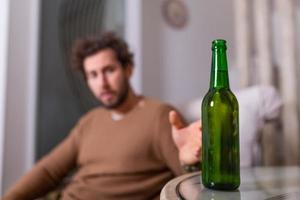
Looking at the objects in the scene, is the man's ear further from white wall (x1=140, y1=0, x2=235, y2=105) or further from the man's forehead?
white wall (x1=140, y1=0, x2=235, y2=105)

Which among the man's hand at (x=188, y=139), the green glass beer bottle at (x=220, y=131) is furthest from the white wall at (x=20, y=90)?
the green glass beer bottle at (x=220, y=131)

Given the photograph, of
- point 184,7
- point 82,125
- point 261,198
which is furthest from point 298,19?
point 261,198

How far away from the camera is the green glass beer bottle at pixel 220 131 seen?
60cm

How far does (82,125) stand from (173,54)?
0.97 m

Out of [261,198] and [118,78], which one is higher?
[118,78]

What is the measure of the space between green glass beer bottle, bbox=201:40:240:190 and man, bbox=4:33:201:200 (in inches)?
16.5

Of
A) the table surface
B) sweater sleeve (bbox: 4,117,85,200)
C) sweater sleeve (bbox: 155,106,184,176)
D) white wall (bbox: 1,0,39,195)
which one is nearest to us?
the table surface

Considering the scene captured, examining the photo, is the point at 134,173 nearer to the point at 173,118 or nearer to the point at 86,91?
the point at 173,118

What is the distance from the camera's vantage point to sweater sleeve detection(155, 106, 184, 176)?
108 centimetres

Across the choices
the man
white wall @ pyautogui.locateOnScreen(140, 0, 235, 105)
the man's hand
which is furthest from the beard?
white wall @ pyautogui.locateOnScreen(140, 0, 235, 105)

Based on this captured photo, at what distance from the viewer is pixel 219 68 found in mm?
608

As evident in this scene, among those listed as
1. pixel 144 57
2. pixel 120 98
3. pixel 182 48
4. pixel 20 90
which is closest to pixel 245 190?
pixel 120 98

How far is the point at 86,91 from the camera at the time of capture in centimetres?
220

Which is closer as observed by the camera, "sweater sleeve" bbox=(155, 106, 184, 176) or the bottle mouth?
the bottle mouth
